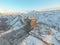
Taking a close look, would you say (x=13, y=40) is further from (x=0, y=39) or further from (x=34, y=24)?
(x=34, y=24)

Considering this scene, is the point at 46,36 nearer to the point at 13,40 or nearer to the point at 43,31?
the point at 43,31

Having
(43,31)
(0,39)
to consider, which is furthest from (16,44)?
(43,31)

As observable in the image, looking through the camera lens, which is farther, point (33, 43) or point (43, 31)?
point (43, 31)

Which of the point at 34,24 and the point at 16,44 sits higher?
the point at 34,24

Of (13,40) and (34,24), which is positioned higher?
(34,24)

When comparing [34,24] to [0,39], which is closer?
[0,39]

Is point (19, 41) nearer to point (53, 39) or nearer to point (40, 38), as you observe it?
point (40, 38)

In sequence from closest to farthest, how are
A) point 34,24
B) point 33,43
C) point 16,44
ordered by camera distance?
1. point 33,43
2. point 16,44
3. point 34,24

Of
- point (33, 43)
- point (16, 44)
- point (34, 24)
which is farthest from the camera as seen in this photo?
point (34, 24)

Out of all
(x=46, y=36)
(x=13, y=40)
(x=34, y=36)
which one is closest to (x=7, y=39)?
(x=13, y=40)
